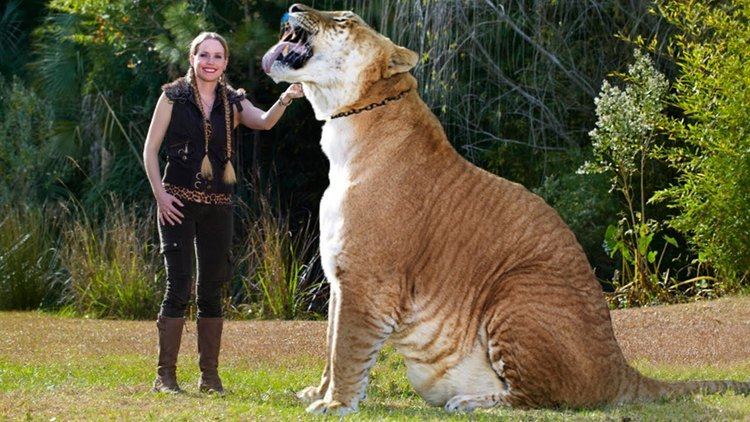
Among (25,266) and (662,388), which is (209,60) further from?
(25,266)

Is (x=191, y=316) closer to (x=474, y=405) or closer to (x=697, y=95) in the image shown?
(x=697, y=95)

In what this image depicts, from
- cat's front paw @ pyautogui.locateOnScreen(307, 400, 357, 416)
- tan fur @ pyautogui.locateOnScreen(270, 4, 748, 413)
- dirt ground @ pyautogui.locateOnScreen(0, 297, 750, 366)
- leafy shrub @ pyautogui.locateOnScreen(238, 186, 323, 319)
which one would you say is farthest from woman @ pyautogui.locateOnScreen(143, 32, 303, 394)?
leafy shrub @ pyautogui.locateOnScreen(238, 186, 323, 319)

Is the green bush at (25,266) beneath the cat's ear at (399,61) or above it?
beneath

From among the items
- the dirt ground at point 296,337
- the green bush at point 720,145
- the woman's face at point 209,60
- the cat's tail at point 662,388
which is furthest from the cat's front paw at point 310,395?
the green bush at point 720,145

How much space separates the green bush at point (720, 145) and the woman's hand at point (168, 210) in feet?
22.5

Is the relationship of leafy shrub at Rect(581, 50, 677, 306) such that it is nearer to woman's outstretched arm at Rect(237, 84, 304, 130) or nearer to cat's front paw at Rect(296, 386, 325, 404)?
woman's outstretched arm at Rect(237, 84, 304, 130)

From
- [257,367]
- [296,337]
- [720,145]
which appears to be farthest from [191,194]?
[720,145]

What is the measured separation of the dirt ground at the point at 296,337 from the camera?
10.4 meters

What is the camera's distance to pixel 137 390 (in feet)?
25.8

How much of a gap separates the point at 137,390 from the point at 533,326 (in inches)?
102

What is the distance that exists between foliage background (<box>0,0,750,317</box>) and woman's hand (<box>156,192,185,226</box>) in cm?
625

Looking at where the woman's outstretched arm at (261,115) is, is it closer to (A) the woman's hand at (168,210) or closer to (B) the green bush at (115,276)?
(A) the woman's hand at (168,210)

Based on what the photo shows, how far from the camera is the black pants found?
7594mm

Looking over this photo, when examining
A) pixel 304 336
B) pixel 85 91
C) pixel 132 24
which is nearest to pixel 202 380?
pixel 304 336
